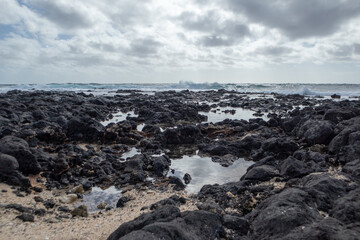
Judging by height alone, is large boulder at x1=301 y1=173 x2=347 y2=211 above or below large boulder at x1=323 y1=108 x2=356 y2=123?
below

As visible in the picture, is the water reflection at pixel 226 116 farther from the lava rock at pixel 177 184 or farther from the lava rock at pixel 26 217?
the lava rock at pixel 26 217

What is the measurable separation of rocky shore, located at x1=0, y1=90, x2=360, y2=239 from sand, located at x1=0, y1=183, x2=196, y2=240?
0.02 m

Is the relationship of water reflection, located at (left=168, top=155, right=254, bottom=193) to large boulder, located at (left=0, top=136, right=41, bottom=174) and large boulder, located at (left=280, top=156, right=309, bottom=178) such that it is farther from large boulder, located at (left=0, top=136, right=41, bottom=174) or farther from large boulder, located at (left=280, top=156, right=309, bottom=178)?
large boulder, located at (left=0, top=136, right=41, bottom=174)

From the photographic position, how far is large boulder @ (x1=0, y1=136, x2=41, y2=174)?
22.4ft

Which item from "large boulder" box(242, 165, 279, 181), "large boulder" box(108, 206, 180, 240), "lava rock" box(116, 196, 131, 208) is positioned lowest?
"lava rock" box(116, 196, 131, 208)

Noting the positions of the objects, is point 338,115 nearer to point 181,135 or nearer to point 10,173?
point 181,135

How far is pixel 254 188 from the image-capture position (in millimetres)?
5746

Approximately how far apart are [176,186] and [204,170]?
Answer: 1.71 m

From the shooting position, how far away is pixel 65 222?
488 centimetres

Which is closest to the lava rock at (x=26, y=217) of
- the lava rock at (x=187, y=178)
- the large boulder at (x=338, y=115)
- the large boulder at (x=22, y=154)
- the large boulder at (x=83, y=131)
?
the large boulder at (x=22, y=154)

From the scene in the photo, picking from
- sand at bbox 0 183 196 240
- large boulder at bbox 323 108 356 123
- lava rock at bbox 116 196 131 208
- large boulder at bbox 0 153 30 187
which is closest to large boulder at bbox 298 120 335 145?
large boulder at bbox 323 108 356 123

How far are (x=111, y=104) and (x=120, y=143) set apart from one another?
1677 centimetres

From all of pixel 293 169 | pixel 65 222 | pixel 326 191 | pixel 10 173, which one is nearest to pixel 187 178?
pixel 293 169

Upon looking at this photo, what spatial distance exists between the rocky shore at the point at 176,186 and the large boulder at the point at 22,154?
0.9 inches
